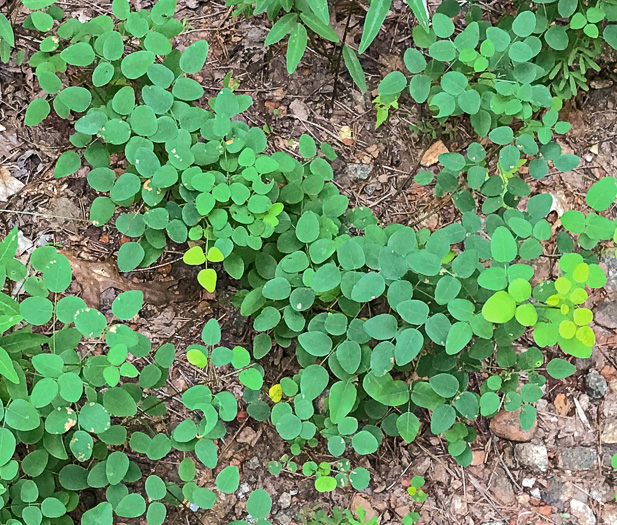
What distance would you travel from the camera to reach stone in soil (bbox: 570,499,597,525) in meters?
2.11

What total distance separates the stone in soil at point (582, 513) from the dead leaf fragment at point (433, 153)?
1557 mm

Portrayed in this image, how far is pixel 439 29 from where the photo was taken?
72.4 inches

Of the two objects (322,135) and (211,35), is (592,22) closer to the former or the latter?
(322,135)

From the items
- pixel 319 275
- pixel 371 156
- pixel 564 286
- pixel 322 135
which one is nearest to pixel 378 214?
pixel 371 156

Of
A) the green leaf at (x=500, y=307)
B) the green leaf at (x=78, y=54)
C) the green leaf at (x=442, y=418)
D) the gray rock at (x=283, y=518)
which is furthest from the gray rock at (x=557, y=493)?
the green leaf at (x=78, y=54)

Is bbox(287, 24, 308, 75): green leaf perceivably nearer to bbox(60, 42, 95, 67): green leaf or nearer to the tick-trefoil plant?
the tick-trefoil plant

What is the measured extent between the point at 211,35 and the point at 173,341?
137 centimetres

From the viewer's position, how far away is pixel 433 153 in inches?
93.4

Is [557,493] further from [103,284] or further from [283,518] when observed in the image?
[103,284]

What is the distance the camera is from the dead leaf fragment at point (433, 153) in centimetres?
237

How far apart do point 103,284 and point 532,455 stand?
192 cm

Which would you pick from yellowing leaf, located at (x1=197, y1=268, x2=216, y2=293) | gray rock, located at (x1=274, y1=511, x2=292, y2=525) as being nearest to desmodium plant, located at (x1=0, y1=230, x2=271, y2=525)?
yellowing leaf, located at (x1=197, y1=268, x2=216, y2=293)

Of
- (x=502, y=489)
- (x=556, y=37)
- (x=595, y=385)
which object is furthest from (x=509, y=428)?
(x=556, y=37)

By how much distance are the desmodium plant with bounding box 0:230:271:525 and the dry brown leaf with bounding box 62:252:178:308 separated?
0.42 m
